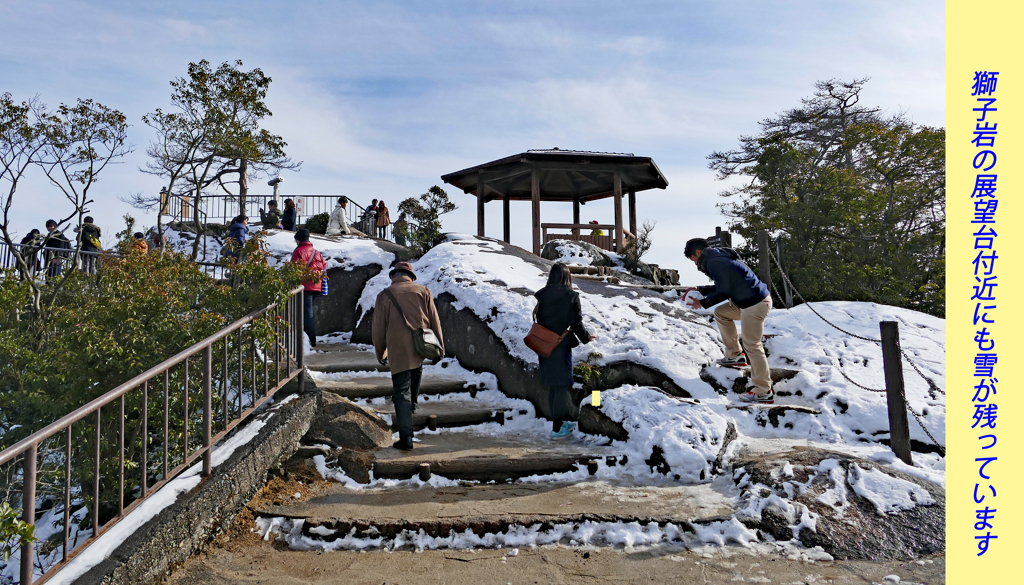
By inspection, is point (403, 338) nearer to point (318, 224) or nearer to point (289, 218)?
point (289, 218)

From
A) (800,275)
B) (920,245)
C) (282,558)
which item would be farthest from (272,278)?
(920,245)

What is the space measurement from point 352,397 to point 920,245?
448 inches

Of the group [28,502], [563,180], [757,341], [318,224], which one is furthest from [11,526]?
[318,224]

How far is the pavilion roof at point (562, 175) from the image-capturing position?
1579 centimetres

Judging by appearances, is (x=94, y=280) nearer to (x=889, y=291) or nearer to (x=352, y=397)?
(x=352, y=397)

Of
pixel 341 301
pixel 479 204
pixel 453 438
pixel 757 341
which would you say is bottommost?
pixel 453 438

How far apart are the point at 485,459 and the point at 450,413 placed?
1.26m

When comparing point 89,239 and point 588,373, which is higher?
point 89,239

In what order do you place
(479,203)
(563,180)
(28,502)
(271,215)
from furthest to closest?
(271,215), (563,180), (479,203), (28,502)

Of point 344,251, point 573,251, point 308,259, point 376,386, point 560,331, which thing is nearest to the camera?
point 560,331

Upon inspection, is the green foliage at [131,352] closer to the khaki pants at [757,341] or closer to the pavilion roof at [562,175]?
the khaki pants at [757,341]

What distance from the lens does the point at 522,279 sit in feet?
29.3

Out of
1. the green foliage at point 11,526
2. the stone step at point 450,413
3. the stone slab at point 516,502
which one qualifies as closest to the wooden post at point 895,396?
the stone slab at point 516,502

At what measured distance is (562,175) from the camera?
59.1 ft
